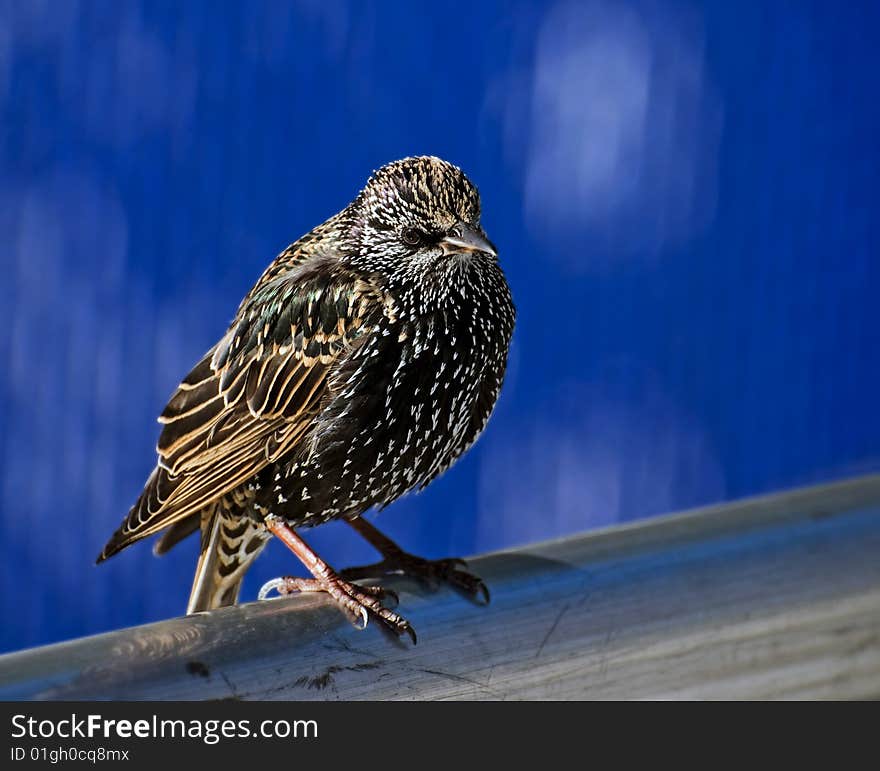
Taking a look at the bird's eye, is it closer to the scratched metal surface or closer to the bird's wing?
the bird's wing

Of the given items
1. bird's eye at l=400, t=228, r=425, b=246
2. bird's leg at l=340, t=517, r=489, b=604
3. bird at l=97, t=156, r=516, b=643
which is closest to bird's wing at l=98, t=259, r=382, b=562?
bird at l=97, t=156, r=516, b=643

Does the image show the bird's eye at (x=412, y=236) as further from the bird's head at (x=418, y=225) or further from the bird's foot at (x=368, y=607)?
the bird's foot at (x=368, y=607)

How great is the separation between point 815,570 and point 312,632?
1.77 feet

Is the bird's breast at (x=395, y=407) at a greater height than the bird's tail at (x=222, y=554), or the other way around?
the bird's breast at (x=395, y=407)

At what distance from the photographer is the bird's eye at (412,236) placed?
2.48 meters

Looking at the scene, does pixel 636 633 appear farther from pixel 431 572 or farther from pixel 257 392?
pixel 257 392

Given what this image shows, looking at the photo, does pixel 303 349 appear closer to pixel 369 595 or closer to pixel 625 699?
pixel 369 595

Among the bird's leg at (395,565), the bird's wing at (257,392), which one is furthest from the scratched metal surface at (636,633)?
the bird's wing at (257,392)

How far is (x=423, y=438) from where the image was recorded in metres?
Result: 2.50

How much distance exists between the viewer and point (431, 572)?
6.88 feet

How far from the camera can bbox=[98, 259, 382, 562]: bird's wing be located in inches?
97.7

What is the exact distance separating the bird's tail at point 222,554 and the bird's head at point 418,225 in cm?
63

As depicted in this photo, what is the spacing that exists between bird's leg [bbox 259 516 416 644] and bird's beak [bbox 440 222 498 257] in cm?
64
